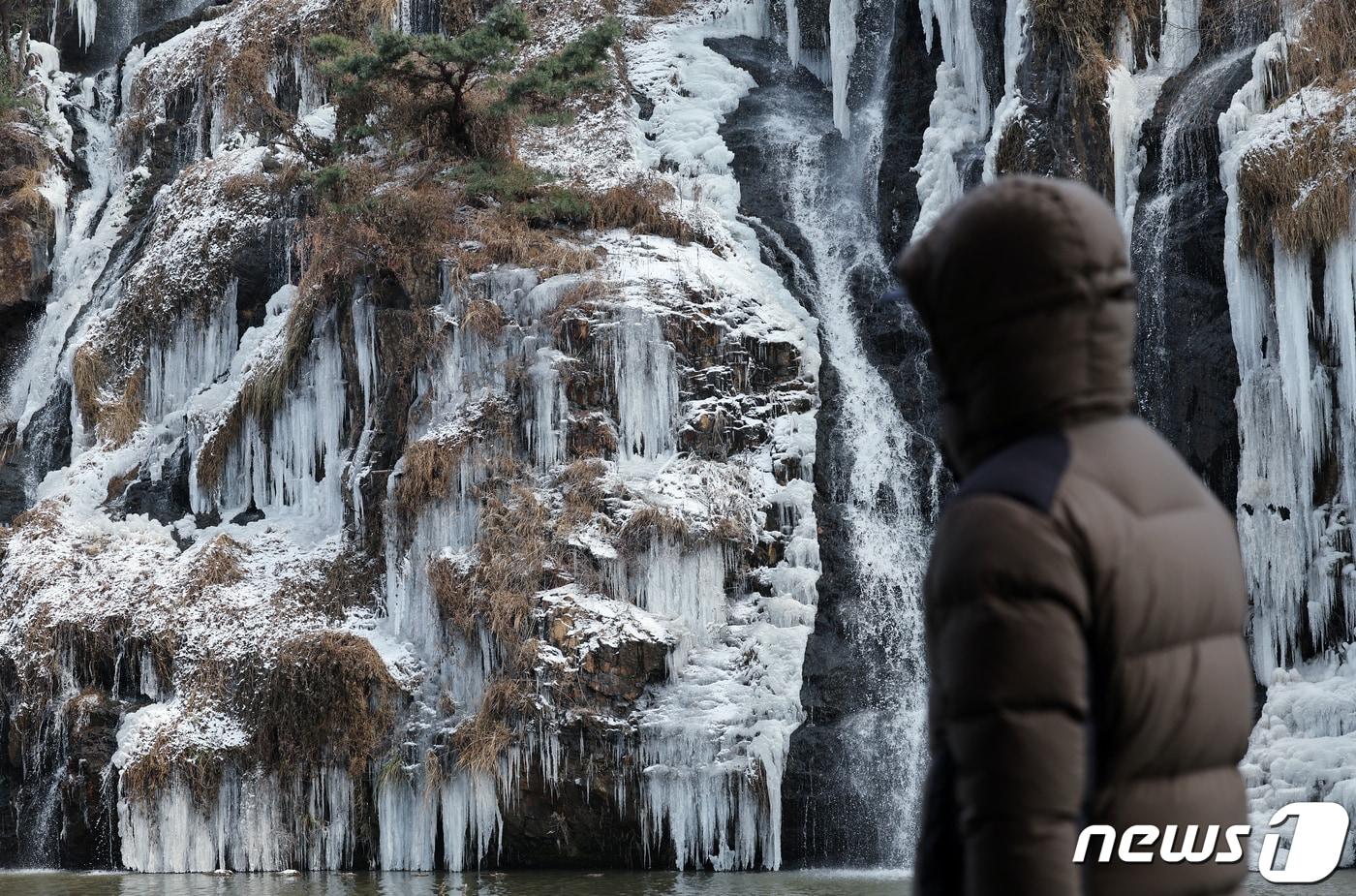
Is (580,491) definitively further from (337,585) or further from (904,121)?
(904,121)

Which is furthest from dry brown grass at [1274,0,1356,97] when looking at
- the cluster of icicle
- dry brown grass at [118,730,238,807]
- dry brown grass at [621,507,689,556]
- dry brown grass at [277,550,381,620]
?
dry brown grass at [118,730,238,807]

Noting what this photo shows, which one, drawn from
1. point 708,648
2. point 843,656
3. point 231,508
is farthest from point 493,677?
point 231,508

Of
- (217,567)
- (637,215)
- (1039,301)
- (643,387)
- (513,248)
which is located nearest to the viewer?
(1039,301)

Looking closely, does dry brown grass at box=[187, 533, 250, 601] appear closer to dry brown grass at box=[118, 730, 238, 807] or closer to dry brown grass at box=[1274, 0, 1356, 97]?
dry brown grass at box=[118, 730, 238, 807]

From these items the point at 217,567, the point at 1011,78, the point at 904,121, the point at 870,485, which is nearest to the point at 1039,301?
the point at 870,485

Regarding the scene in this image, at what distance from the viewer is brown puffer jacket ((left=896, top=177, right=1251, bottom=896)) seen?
163 centimetres

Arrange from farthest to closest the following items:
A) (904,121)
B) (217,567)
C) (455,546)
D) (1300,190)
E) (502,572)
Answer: (904,121), (217,567), (455,546), (502,572), (1300,190)

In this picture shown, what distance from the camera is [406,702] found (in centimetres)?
1625

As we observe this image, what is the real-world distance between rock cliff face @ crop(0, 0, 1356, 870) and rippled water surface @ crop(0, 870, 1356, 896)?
26.8 inches

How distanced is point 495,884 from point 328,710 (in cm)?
330

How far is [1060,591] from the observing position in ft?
5.35

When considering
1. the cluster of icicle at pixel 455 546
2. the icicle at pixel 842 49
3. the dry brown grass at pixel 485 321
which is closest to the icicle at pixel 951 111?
the icicle at pixel 842 49

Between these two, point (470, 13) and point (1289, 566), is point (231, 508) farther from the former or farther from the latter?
point (1289, 566)

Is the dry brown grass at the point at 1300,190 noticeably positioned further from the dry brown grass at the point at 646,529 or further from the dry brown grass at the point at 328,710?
the dry brown grass at the point at 328,710
